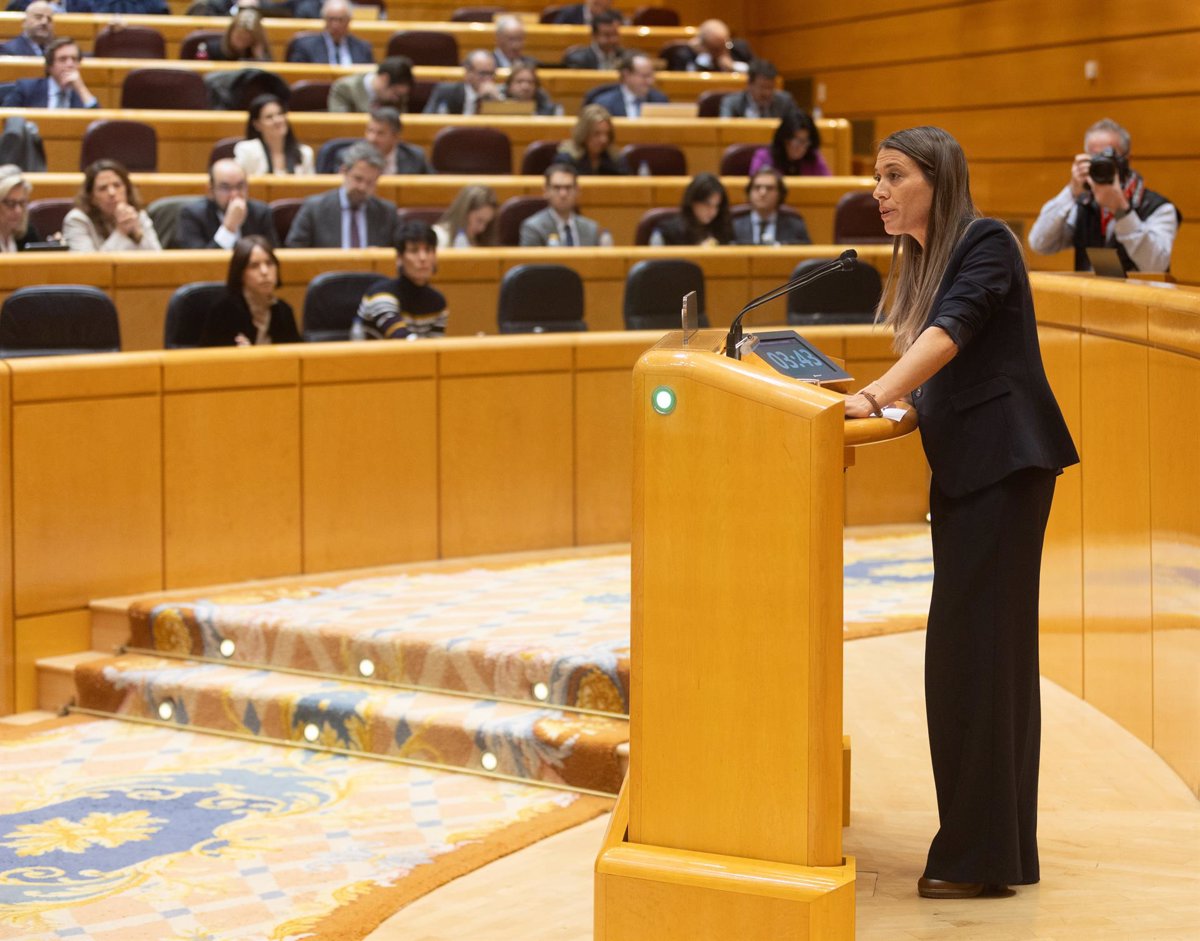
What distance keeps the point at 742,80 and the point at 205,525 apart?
5341mm

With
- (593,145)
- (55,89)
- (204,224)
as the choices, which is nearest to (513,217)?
(593,145)

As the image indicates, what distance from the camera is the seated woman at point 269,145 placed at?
20.1ft

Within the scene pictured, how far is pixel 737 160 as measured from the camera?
7.11m

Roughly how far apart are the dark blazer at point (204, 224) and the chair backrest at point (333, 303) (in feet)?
2.58

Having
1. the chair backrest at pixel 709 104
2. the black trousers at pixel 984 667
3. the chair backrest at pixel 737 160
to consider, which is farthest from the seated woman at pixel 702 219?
the black trousers at pixel 984 667

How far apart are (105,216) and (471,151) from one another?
1.95 m

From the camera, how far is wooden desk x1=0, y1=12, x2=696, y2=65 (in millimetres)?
7715

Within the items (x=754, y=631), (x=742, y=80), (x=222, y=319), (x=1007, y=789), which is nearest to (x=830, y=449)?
(x=754, y=631)

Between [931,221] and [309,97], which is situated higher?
[309,97]

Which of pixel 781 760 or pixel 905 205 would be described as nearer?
pixel 781 760

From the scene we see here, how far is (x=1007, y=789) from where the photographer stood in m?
2.03

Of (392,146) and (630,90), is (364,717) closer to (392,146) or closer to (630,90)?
(392,146)

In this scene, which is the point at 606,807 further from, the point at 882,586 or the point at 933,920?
the point at 882,586

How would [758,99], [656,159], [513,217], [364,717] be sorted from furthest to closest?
[758,99], [656,159], [513,217], [364,717]
